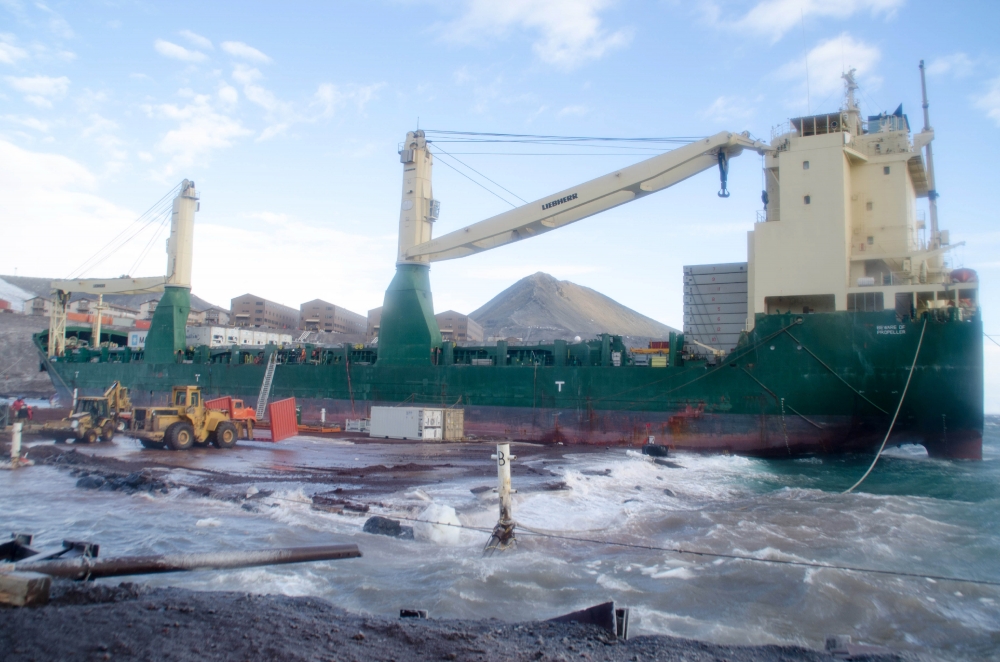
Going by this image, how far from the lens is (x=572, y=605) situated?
579 cm

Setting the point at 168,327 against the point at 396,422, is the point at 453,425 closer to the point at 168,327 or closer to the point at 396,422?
the point at 396,422

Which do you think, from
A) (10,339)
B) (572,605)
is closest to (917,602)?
(572,605)

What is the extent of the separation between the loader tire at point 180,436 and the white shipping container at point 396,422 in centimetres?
684

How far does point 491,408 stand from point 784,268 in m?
11.3

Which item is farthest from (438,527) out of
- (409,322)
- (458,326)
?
(458,326)

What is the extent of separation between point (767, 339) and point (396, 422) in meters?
12.5

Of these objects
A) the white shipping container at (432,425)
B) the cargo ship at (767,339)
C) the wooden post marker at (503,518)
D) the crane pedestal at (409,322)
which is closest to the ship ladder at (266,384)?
the cargo ship at (767,339)

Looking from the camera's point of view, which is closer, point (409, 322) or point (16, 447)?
point (16, 447)

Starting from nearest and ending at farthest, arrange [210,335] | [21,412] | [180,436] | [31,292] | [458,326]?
1. [180,436]
2. [21,412]
3. [210,335]
4. [458,326]
5. [31,292]

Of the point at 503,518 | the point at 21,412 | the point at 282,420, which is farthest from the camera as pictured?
the point at 21,412

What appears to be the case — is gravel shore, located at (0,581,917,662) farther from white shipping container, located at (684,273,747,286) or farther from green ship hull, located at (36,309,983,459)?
white shipping container, located at (684,273,747,286)

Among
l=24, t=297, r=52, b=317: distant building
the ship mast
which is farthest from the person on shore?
l=24, t=297, r=52, b=317: distant building

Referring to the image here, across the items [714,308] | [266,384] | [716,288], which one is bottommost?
[266,384]

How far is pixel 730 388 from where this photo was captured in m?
20.0
